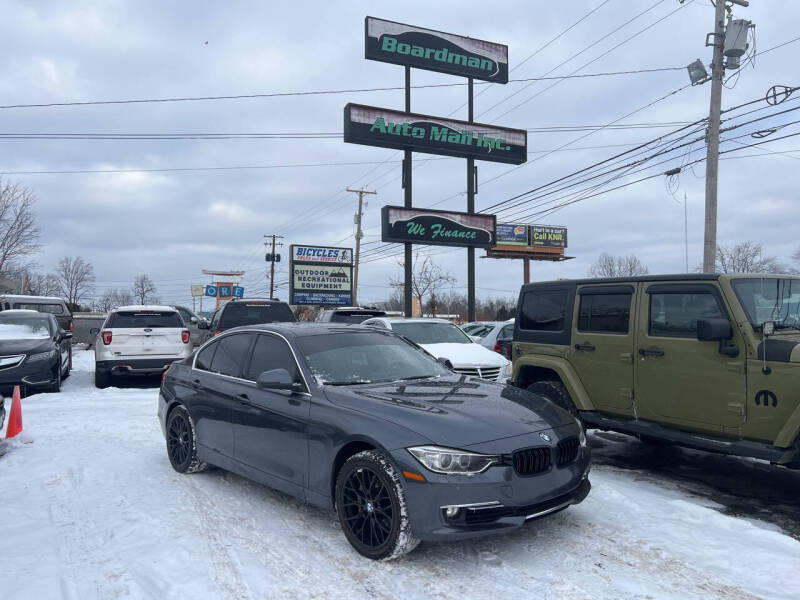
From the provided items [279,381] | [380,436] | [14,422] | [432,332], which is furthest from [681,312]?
[14,422]

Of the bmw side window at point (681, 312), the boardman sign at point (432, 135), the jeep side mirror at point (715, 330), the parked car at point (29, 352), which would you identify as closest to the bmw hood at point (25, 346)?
the parked car at point (29, 352)

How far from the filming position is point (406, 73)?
23.8m

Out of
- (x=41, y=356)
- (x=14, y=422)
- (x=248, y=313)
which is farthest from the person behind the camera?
(x=248, y=313)

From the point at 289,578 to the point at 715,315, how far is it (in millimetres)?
4342

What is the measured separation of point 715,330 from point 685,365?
0.59 m

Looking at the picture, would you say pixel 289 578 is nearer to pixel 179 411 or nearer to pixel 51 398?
pixel 179 411

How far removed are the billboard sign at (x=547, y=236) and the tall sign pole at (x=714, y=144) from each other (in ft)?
138

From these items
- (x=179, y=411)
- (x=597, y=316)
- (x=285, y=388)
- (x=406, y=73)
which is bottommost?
(x=179, y=411)

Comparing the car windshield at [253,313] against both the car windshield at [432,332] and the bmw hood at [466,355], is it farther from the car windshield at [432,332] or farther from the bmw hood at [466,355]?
the bmw hood at [466,355]

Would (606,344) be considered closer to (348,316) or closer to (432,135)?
(348,316)

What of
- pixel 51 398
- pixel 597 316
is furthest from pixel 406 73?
pixel 597 316

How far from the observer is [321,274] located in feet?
129

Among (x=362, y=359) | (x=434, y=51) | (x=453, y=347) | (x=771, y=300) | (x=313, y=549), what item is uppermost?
(x=434, y=51)

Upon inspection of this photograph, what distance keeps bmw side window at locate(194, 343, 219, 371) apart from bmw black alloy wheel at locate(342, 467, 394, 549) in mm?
2578
